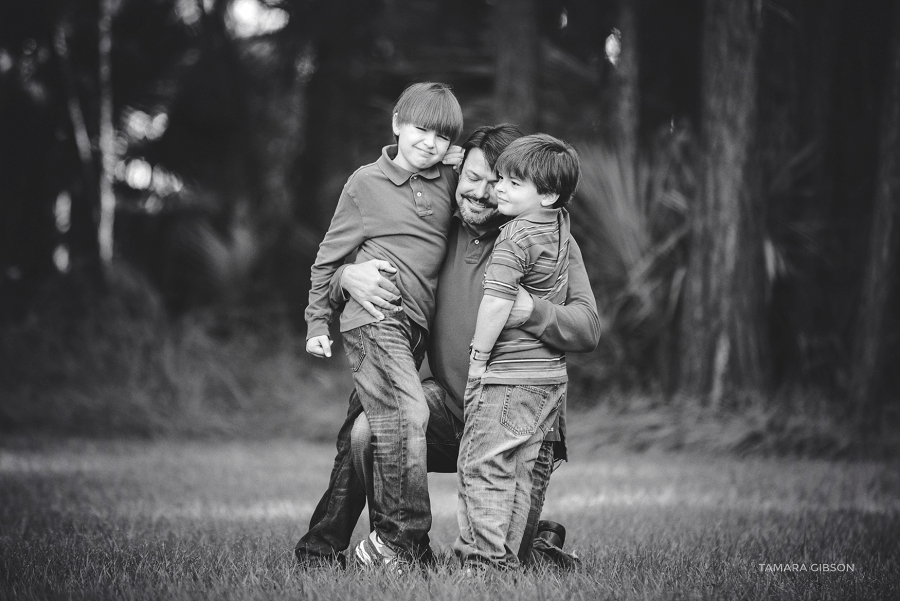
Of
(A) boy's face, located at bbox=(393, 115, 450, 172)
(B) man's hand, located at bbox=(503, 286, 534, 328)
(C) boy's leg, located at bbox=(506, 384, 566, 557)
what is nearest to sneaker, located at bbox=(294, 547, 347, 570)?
(C) boy's leg, located at bbox=(506, 384, 566, 557)

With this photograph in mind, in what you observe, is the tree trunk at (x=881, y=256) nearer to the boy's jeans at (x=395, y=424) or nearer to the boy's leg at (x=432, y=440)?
the boy's leg at (x=432, y=440)

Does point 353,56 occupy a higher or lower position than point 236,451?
higher

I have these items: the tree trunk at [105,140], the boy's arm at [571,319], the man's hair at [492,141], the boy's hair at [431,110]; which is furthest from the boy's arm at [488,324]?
the tree trunk at [105,140]

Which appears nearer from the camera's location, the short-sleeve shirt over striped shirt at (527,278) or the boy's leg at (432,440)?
the short-sleeve shirt over striped shirt at (527,278)

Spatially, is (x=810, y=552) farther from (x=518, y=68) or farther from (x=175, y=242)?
(x=175, y=242)

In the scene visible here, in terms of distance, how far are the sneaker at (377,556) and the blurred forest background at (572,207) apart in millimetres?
4150

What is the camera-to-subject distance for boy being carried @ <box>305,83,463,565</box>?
9.99ft

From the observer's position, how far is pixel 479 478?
9.73 ft

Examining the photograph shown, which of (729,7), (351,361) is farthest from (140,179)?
(351,361)

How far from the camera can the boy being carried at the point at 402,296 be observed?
3.04m

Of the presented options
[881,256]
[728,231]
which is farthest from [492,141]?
[881,256]

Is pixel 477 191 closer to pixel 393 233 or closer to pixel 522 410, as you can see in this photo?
pixel 393 233

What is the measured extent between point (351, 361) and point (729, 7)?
5199 mm

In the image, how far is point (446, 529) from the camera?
420 centimetres
